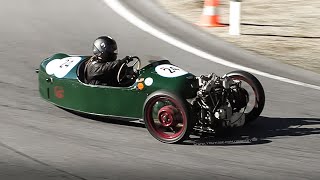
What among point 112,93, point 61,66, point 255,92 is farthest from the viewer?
point 61,66

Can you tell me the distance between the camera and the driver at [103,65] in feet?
29.1

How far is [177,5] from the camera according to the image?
16.0 meters

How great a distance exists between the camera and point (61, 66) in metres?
9.30

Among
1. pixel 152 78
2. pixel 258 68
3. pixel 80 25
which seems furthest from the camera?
pixel 80 25

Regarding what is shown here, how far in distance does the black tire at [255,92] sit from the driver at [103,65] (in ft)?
4.47

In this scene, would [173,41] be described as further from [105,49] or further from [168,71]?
[168,71]

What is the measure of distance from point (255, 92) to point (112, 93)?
1.71 meters

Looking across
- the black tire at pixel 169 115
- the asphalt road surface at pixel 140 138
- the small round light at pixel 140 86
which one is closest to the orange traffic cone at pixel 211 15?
the asphalt road surface at pixel 140 138

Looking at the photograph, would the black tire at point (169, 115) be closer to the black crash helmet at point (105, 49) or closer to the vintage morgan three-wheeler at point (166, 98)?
the vintage morgan three-wheeler at point (166, 98)

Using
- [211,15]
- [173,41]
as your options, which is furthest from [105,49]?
[211,15]

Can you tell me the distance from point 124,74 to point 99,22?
230 inches

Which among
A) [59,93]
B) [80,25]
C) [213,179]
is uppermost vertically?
[80,25]

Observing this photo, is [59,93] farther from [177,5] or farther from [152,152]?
[177,5]

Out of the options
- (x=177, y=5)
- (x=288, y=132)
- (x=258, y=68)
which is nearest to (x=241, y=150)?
(x=288, y=132)
